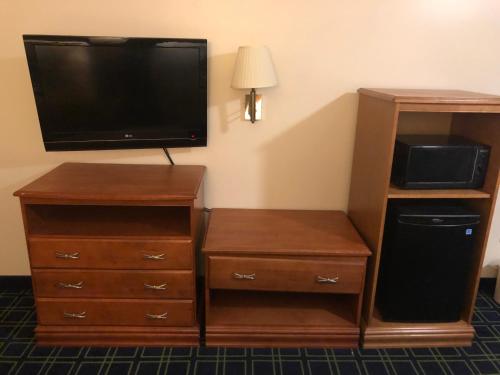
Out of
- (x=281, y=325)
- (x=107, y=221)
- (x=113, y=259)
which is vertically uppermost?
(x=107, y=221)

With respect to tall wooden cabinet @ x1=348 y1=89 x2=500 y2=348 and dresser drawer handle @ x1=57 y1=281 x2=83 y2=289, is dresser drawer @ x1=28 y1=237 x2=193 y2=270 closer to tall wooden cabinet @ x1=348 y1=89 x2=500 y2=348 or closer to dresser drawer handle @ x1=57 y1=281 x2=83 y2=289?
dresser drawer handle @ x1=57 y1=281 x2=83 y2=289

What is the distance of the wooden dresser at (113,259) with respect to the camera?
5.76 feet

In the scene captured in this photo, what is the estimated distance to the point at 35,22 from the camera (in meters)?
1.95

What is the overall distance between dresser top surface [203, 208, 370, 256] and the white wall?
11cm

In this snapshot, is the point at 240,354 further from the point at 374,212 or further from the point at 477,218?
the point at 477,218

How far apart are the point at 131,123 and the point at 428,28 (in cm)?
161

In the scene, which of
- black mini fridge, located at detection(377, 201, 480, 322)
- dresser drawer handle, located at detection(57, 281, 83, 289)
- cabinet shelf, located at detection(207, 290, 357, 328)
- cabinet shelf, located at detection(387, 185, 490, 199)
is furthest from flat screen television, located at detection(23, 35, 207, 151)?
black mini fridge, located at detection(377, 201, 480, 322)

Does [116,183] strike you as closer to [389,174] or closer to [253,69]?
[253,69]

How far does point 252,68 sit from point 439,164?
98cm

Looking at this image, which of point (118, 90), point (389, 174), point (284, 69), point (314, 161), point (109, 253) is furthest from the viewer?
point (314, 161)

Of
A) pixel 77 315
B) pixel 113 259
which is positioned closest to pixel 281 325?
pixel 113 259

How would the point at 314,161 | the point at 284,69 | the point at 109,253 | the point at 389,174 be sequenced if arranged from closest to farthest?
the point at 389,174
the point at 109,253
the point at 284,69
the point at 314,161

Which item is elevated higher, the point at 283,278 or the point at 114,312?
the point at 283,278

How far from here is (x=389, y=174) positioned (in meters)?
1.71
